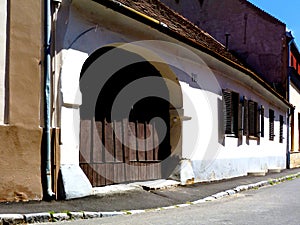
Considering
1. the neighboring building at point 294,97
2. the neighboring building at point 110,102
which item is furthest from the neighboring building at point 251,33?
the neighboring building at point 110,102

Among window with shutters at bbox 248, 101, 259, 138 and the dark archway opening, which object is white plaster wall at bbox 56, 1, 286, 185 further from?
the dark archway opening

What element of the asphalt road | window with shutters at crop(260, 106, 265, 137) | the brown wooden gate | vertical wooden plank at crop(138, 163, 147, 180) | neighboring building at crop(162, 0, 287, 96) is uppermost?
neighboring building at crop(162, 0, 287, 96)

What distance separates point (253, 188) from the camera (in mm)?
12648

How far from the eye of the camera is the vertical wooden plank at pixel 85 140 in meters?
9.04

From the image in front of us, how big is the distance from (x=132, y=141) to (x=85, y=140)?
5.82ft

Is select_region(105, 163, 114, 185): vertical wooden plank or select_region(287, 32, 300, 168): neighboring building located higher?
select_region(287, 32, 300, 168): neighboring building

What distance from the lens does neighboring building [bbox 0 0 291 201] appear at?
7512 millimetres

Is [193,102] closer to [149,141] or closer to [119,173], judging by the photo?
[149,141]

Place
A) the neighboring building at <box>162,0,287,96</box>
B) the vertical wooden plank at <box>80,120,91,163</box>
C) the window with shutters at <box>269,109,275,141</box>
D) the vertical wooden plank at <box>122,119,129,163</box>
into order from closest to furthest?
the vertical wooden plank at <box>80,120,91,163</box> → the vertical wooden plank at <box>122,119,129,163</box> → the window with shutters at <box>269,109,275,141</box> → the neighboring building at <box>162,0,287,96</box>

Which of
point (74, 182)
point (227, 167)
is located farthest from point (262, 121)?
point (74, 182)

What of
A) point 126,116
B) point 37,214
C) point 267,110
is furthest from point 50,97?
point 267,110

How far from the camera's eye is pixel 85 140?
915cm

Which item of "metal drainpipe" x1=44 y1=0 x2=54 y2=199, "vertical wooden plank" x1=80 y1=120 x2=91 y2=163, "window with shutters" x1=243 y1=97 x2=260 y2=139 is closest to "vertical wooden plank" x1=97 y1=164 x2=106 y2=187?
"vertical wooden plank" x1=80 y1=120 x2=91 y2=163

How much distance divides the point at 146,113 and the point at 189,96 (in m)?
1.32
